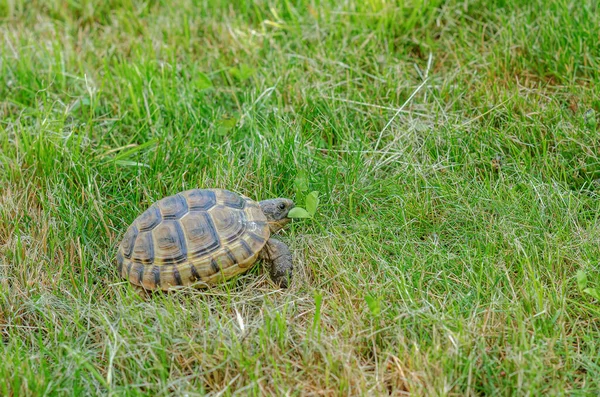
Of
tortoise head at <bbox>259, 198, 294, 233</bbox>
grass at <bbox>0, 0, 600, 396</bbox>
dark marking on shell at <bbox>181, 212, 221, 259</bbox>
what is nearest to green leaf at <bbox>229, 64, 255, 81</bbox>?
grass at <bbox>0, 0, 600, 396</bbox>

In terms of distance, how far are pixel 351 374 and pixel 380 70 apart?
7.42 feet

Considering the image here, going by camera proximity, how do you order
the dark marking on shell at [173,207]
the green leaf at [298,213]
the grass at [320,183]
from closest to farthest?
1. the grass at [320,183]
2. the dark marking on shell at [173,207]
3. the green leaf at [298,213]

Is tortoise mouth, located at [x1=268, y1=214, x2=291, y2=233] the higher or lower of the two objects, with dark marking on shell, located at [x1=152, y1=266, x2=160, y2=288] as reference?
higher

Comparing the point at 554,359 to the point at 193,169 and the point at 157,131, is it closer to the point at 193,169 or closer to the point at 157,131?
the point at 193,169

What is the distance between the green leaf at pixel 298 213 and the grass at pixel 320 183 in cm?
16

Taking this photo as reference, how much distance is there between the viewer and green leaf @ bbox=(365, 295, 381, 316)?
2.69 m

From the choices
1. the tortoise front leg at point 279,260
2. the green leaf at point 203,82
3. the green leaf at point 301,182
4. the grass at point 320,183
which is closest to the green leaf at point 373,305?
the grass at point 320,183

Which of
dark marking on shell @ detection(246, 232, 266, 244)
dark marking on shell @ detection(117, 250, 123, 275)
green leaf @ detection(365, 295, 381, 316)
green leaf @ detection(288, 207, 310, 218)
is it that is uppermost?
green leaf @ detection(288, 207, 310, 218)

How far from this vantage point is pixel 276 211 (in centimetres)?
323

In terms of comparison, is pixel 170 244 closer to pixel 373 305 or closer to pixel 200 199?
pixel 200 199

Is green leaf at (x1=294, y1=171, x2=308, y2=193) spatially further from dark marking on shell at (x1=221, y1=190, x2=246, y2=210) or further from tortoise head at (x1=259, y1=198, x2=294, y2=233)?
dark marking on shell at (x1=221, y1=190, x2=246, y2=210)

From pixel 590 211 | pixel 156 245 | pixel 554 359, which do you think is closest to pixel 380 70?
pixel 590 211

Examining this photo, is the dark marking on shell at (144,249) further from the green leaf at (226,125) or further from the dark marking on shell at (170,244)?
the green leaf at (226,125)

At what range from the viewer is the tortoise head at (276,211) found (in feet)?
10.6
